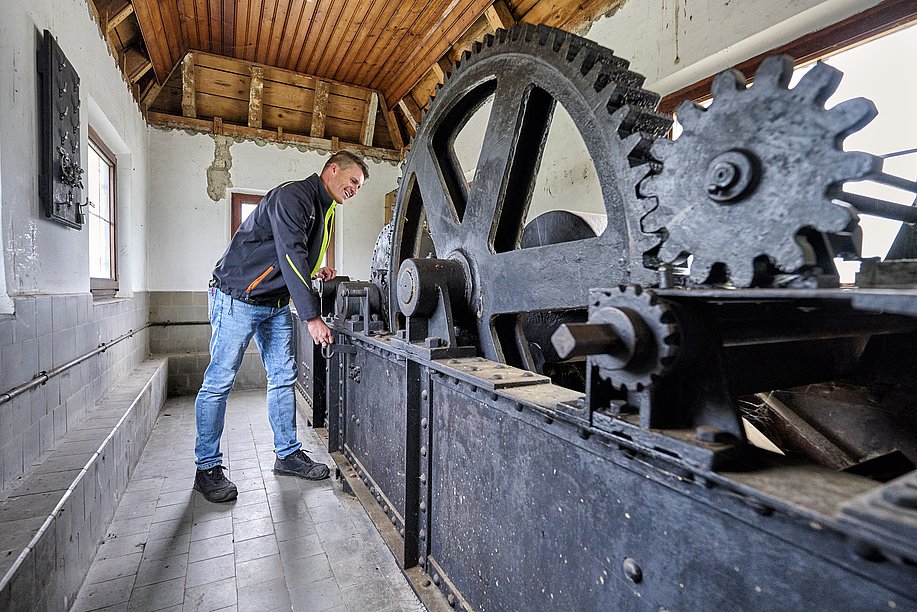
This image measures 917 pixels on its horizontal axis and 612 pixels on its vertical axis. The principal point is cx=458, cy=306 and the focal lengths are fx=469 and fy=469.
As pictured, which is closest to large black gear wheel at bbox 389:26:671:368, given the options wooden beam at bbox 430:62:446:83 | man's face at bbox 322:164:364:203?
man's face at bbox 322:164:364:203

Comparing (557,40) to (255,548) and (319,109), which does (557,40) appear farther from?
(319,109)

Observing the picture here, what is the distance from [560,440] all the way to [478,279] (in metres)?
0.77

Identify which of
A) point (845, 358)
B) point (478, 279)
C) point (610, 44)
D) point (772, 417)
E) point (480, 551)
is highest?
point (610, 44)

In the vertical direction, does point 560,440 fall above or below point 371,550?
above

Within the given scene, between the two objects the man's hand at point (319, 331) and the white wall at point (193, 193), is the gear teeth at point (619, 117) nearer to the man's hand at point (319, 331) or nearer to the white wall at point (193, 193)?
the man's hand at point (319, 331)

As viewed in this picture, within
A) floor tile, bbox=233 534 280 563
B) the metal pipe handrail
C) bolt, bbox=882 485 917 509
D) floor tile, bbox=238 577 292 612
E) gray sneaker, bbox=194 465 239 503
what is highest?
bolt, bbox=882 485 917 509

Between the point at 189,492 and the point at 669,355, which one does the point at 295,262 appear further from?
the point at 669,355

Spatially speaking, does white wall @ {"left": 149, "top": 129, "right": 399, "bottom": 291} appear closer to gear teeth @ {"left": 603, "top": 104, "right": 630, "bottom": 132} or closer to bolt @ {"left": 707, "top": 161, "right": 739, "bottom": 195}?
gear teeth @ {"left": 603, "top": 104, "right": 630, "bottom": 132}

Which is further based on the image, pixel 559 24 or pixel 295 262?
pixel 559 24

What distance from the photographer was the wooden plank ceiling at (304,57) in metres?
4.21

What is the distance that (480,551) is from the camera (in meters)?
1.33

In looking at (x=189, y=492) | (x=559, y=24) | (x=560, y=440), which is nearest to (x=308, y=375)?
(x=189, y=492)

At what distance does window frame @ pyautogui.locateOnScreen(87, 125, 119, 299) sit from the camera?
12.1ft

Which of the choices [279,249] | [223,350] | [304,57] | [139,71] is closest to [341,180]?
[279,249]
